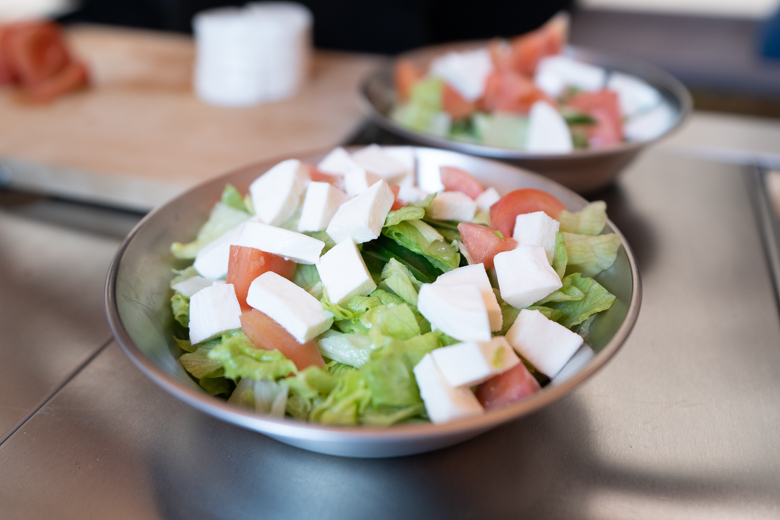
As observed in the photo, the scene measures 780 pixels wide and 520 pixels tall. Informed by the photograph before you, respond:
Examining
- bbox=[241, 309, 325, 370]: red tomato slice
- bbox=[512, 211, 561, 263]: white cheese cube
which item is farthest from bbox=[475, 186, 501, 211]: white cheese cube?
bbox=[241, 309, 325, 370]: red tomato slice

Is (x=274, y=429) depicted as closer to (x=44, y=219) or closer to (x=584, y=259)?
(x=584, y=259)

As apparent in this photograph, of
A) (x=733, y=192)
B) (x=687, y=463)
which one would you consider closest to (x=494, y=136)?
(x=733, y=192)

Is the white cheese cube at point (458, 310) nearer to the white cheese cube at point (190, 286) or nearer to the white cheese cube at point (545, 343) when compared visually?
the white cheese cube at point (545, 343)

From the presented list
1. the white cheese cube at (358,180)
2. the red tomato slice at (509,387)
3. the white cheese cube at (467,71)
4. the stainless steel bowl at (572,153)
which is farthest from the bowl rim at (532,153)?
the red tomato slice at (509,387)

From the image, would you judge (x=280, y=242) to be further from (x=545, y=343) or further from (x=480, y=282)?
(x=545, y=343)

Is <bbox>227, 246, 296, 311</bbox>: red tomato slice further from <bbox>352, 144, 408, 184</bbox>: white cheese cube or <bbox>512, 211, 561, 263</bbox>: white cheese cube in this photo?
<bbox>512, 211, 561, 263</bbox>: white cheese cube

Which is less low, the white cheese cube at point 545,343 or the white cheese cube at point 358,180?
the white cheese cube at point 358,180

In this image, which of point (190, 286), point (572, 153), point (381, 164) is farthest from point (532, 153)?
point (190, 286)
